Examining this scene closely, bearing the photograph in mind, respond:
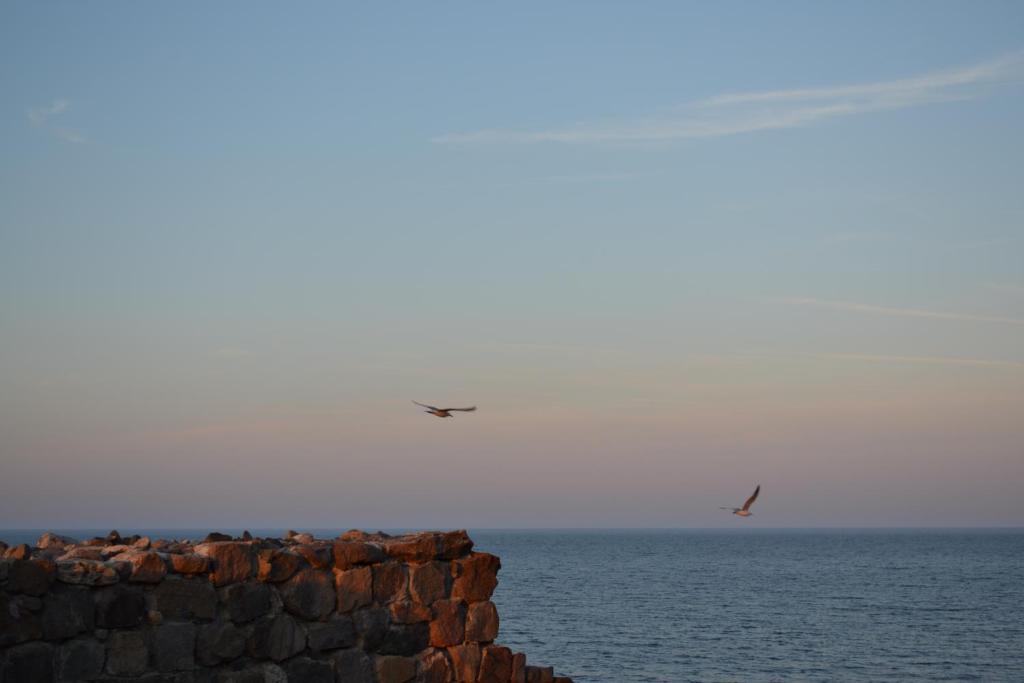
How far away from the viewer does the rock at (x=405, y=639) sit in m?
9.83

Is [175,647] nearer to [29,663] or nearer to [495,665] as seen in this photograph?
[29,663]

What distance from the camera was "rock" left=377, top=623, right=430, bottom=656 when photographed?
32.2 ft

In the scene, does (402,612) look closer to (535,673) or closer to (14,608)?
(535,673)

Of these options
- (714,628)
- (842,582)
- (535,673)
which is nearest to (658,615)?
(714,628)

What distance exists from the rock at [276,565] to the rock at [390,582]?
0.67 meters

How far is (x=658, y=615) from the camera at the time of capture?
52.5 metres

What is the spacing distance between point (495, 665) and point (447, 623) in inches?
21.4

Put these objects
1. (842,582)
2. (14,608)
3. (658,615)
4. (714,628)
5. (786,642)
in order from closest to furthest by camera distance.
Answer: (14,608), (786,642), (714,628), (658,615), (842,582)

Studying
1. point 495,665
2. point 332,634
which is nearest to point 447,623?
point 495,665

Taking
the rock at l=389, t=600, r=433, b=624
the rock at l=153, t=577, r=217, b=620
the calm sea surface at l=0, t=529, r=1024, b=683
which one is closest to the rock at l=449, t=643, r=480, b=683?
the rock at l=389, t=600, r=433, b=624

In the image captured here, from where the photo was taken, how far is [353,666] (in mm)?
9648

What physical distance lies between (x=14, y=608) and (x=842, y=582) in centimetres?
7742

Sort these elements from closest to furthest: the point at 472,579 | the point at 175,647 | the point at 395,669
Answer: the point at 175,647 → the point at 395,669 → the point at 472,579

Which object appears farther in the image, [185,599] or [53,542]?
[53,542]
